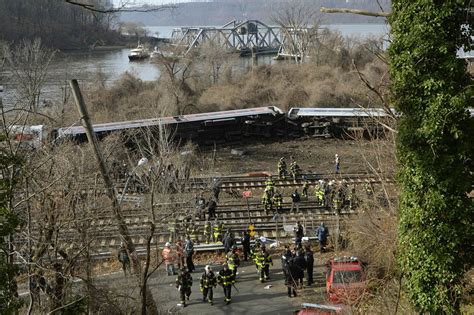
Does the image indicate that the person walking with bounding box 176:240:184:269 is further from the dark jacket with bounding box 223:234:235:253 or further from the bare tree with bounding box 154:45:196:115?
the bare tree with bounding box 154:45:196:115

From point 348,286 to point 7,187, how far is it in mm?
6938

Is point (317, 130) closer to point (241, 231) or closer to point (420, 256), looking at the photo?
point (241, 231)

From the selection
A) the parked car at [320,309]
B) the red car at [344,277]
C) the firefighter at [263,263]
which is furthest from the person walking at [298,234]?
the parked car at [320,309]

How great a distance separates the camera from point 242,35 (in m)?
88.0

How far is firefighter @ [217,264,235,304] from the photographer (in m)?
11.8

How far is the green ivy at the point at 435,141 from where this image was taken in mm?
7660

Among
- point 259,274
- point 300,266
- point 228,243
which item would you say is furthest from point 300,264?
point 228,243

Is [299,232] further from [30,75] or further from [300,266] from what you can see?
[30,75]

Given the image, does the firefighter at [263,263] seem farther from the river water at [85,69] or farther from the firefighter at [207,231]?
the river water at [85,69]

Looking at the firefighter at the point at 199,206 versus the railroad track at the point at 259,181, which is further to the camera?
the railroad track at the point at 259,181

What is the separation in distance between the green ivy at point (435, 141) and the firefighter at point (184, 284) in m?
5.20

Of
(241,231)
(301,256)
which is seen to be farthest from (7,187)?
(241,231)

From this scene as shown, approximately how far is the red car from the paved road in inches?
31.8

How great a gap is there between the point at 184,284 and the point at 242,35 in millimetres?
79487
